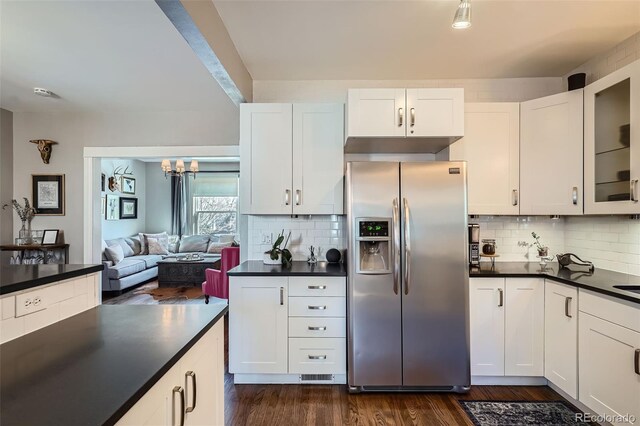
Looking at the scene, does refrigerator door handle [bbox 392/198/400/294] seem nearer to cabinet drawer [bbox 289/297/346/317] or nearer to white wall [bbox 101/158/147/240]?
cabinet drawer [bbox 289/297/346/317]

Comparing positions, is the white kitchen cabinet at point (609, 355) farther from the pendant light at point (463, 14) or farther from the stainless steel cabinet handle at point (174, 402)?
the stainless steel cabinet handle at point (174, 402)

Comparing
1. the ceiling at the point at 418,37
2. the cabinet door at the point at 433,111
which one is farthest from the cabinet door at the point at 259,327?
the ceiling at the point at 418,37

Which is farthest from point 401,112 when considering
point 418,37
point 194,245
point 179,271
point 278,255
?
point 194,245

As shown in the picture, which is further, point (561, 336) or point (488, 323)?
point (488, 323)

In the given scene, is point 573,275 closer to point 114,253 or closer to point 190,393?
point 190,393

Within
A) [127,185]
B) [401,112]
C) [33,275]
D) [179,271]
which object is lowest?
[179,271]

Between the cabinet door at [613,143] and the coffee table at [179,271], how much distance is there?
5.42m

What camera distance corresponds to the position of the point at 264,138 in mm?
2861

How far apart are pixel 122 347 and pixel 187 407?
11.9 inches

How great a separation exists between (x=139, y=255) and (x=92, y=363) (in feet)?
21.6

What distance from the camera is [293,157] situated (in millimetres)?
2855

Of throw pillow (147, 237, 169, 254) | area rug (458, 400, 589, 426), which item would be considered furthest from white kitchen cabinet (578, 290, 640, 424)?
throw pillow (147, 237, 169, 254)

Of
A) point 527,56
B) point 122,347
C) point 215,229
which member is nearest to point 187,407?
point 122,347
